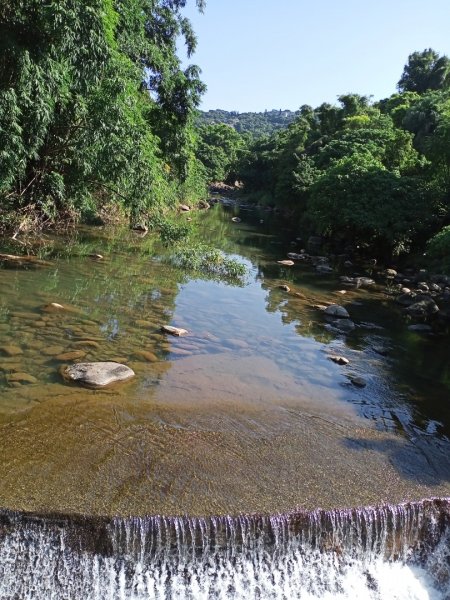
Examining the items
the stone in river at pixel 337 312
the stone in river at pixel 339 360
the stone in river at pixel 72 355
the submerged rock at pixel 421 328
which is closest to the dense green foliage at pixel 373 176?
the submerged rock at pixel 421 328

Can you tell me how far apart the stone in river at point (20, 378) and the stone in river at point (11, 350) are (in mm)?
896

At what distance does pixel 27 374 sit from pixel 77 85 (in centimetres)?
1009

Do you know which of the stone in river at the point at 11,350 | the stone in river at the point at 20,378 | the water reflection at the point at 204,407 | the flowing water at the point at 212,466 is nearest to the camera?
the flowing water at the point at 212,466

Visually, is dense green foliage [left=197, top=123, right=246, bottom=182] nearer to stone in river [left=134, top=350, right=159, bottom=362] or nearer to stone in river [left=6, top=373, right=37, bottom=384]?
stone in river [left=134, top=350, right=159, bottom=362]

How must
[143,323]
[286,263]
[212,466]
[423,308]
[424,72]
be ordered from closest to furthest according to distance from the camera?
1. [212,466]
2. [143,323]
3. [423,308]
4. [286,263]
5. [424,72]

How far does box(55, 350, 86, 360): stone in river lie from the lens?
9570 mm

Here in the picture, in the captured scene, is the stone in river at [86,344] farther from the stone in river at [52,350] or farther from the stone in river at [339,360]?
the stone in river at [339,360]

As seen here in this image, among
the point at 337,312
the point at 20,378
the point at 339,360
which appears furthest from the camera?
the point at 337,312

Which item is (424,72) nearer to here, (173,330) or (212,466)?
(173,330)

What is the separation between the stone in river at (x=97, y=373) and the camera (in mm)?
8684

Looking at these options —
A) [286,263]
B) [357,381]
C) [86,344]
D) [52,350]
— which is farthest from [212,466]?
[286,263]

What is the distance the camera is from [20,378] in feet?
27.9

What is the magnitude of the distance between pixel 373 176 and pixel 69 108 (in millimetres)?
17130

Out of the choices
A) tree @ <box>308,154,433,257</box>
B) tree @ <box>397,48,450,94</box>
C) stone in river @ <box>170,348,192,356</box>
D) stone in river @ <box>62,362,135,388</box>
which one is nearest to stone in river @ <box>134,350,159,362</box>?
stone in river @ <box>170,348,192,356</box>
